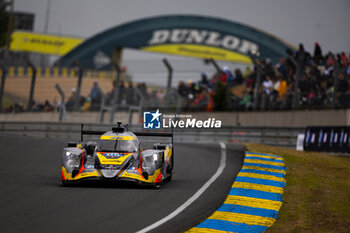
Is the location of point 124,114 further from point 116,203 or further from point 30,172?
point 116,203

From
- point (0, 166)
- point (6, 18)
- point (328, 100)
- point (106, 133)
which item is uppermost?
point (6, 18)

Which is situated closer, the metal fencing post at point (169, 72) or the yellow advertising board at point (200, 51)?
the metal fencing post at point (169, 72)

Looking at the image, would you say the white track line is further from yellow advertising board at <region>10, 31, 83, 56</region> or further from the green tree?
yellow advertising board at <region>10, 31, 83, 56</region>

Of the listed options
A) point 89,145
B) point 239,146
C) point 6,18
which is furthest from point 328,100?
point 6,18

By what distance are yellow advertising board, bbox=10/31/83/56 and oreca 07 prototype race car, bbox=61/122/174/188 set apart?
5868 cm

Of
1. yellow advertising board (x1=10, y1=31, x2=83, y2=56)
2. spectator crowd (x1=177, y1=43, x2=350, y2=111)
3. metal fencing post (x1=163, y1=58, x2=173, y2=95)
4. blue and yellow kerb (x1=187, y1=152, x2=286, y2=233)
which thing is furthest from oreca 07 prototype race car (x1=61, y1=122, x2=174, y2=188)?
yellow advertising board (x1=10, y1=31, x2=83, y2=56)

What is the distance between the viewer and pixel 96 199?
1057 centimetres

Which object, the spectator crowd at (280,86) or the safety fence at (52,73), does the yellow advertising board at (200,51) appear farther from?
the spectator crowd at (280,86)

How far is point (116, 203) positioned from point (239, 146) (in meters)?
9.42

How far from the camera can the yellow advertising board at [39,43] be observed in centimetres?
6894

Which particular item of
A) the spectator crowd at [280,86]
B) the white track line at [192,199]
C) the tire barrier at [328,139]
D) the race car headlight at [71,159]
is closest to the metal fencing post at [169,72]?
the spectator crowd at [280,86]

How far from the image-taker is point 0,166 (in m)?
14.7

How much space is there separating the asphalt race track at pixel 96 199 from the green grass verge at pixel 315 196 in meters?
1.24

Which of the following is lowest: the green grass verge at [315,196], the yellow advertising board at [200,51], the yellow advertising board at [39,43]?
the green grass verge at [315,196]
